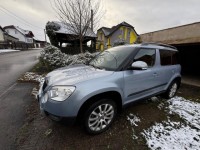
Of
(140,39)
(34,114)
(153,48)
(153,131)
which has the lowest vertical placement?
(153,131)

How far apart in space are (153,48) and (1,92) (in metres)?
5.30

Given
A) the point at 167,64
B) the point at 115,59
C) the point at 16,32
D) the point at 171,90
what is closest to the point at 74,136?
the point at 115,59

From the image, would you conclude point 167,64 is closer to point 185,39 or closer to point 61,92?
point 61,92

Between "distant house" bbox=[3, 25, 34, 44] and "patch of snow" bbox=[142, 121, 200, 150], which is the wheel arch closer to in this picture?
"patch of snow" bbox=[142, 121, 200, 150]

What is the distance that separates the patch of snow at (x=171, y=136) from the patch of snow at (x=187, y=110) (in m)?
0.39

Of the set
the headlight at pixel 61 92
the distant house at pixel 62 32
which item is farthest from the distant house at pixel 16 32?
the headlight at pixel 61 92

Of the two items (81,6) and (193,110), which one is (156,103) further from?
(81,6)

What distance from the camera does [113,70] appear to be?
2789 millimetres

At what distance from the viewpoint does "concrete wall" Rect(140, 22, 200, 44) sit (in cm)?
710

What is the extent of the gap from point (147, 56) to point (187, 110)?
2.12m

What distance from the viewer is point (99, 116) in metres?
2.59

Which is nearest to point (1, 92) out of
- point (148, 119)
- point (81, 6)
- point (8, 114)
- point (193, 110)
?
point (8, 114)

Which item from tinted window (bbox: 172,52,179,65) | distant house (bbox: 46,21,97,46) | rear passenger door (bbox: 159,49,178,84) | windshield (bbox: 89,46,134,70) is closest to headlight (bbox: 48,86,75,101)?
windshield (bbox: 89,46,134,70)

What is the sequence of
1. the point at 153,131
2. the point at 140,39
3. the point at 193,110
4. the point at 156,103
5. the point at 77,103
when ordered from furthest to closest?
the point at 140,39, the point at 156,103, the point at 193,110, the point at 153,131, the point at 77,103
